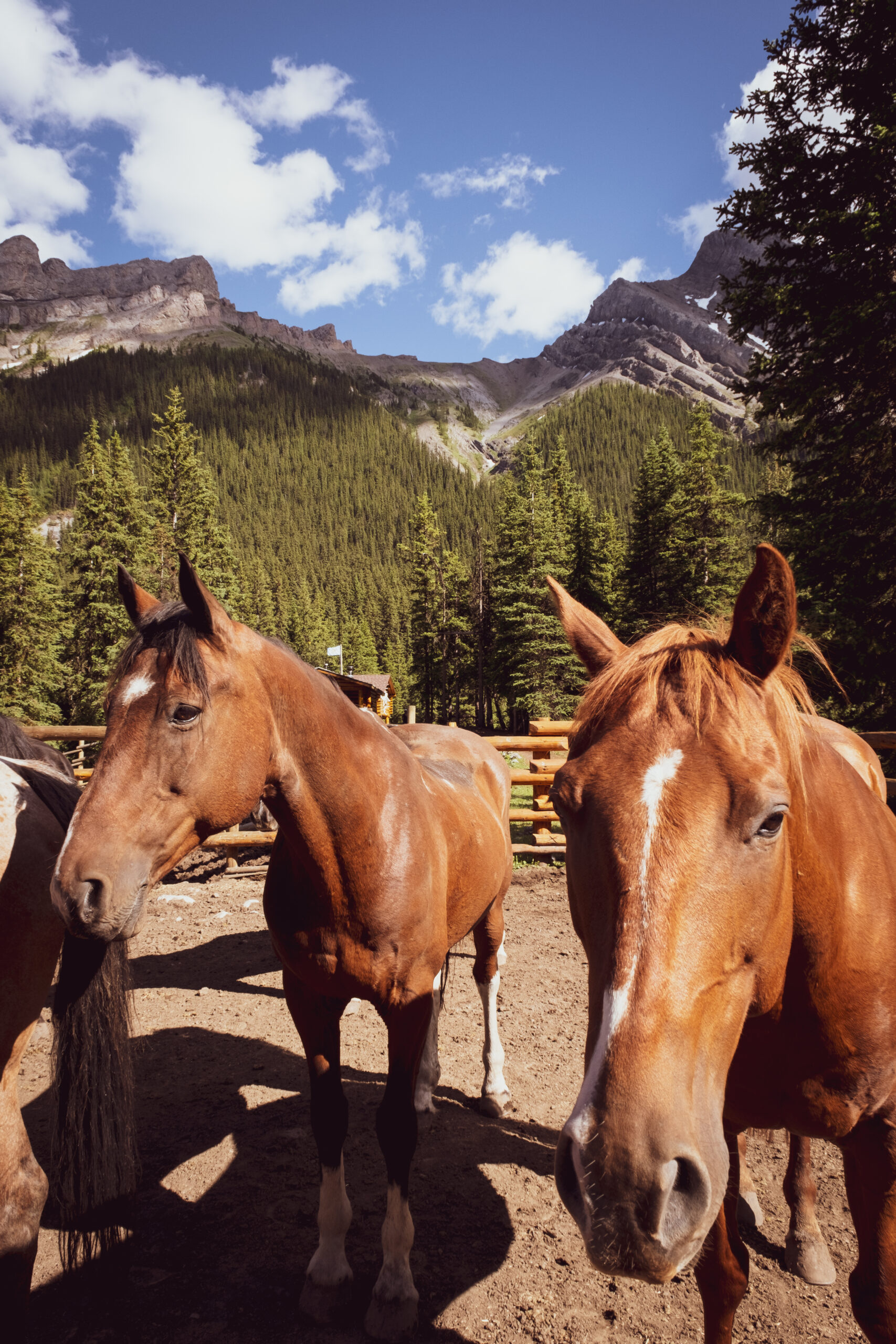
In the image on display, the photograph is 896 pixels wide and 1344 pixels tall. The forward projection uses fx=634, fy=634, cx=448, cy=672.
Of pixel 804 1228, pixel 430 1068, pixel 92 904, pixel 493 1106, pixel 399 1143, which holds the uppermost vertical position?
pixel 92 904

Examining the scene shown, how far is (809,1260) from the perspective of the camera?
8.18 ft

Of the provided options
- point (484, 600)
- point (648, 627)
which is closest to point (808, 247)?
point (648, 627)

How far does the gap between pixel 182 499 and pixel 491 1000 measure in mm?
27983

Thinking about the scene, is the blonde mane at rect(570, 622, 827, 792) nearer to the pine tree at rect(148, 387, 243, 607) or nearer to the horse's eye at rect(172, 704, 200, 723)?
the horse's eye at rect(172, 704, 200, 723)

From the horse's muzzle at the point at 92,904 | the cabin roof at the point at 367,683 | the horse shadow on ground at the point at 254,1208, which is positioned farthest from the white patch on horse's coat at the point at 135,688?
the cabin roof at the point at 367,683

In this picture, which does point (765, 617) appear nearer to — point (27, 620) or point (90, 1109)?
point (90, 1109)

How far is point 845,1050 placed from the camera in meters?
1.60

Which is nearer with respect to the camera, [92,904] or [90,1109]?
[92,904]

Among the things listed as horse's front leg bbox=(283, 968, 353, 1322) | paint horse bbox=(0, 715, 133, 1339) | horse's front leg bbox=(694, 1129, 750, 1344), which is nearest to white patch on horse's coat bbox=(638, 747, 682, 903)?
horse's front leg bbox=(694, 1129, 750, 1344)

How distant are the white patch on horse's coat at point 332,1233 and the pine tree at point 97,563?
22.4m

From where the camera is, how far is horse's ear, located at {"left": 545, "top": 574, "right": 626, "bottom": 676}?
1.73 meters

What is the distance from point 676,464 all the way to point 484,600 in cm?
1767

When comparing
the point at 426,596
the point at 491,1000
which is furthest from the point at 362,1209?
the point at 426,596

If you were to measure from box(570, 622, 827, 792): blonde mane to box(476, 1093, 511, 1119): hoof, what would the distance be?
10.0 feet
